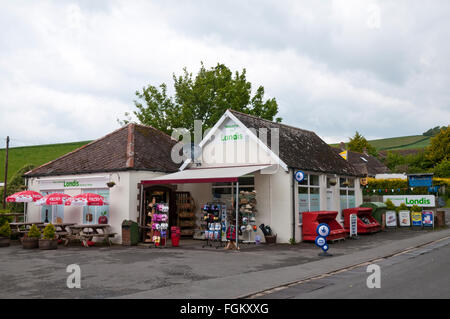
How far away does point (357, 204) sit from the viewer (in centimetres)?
2420

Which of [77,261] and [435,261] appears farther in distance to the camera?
[77,261]

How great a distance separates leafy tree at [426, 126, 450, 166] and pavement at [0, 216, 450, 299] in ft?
131

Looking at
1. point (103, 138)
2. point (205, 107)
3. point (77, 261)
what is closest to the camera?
point (77, 261)

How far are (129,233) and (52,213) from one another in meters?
5.71

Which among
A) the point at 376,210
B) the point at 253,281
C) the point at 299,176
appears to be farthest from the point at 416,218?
the point at 253,281

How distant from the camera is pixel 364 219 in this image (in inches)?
888

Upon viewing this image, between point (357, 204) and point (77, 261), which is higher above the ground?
point (357, 204)

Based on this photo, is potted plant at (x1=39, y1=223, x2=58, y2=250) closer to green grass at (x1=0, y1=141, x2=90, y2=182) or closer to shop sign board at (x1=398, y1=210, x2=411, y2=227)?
shop sign board at (x1=398, y1=210, x2=411, y2=227)

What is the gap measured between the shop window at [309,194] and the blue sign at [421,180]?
881cm

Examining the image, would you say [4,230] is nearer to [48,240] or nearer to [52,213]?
[48,240]

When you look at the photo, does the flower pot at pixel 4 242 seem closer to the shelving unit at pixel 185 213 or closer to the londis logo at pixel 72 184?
the londis logo at pixel 72 184
